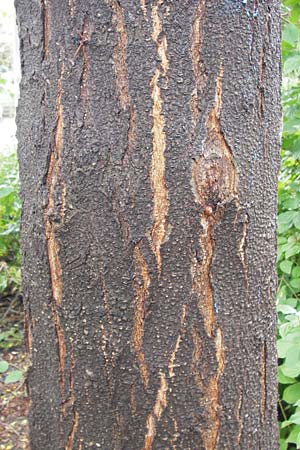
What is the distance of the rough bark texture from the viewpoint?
2.51 feet

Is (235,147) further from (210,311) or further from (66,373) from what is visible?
(66,373)

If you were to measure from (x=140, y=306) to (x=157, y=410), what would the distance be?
0.18 metres

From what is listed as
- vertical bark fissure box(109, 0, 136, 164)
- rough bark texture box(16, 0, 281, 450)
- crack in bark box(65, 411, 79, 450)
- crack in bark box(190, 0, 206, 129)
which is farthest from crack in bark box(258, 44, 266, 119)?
crack in bark box(65, 411, 79, 450)

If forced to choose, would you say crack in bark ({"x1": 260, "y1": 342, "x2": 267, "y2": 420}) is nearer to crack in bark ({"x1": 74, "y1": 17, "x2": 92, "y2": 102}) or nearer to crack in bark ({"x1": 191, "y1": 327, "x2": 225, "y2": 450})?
crack in bark ({"x1": 191, "y1": 327, "x2": 225, "y2": 450})

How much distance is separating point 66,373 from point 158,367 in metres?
0.17

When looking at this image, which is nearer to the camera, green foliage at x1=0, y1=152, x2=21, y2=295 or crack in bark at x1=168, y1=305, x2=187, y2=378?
crack in bark at x1=168, y1=305, x2=187, y2=378

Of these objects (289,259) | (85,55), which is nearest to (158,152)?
(85,55)

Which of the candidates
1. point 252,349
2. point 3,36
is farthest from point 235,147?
point 3,36

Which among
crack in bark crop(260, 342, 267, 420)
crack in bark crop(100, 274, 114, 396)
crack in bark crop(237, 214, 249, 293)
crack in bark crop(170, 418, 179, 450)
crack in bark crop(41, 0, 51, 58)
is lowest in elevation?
Answer: crack in bark crop(170, 418, 179, 450)

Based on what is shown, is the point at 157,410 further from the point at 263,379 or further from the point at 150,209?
the point at 150,209

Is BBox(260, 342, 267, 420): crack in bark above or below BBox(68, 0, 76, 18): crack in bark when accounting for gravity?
below

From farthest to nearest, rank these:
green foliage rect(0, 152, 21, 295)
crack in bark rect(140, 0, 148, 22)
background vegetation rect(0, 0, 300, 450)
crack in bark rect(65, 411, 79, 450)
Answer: green foliage rect(0, 152, 21, 295)
background vegetation rect(0, 0, 300, 450)
crack in bark rect(65, 411, 79, 450)
crack in bark rect(140, 0, 148, 22)

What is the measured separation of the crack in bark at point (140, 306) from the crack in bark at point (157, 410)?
0.03 metres

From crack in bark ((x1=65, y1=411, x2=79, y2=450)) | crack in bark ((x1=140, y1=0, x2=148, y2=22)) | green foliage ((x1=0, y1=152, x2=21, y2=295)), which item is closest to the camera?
crack in bark ((x1=140, y1=0, x2=148, y2=22))
